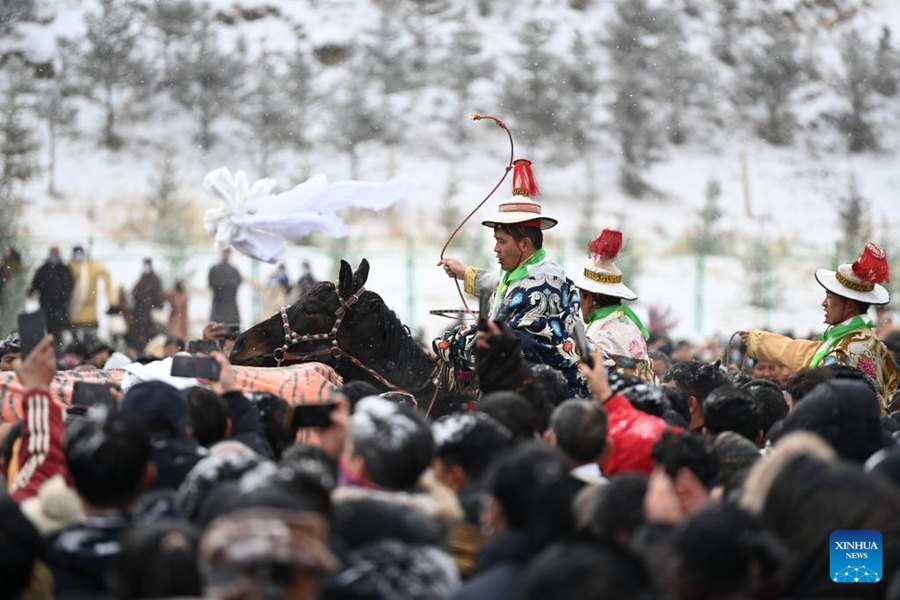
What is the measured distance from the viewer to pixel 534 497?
3914mm

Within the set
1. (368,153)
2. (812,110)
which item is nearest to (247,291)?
(368,153)

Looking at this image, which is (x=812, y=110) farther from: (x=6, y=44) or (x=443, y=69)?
(x=6, y=44)

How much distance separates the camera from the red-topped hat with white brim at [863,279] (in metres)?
8.60

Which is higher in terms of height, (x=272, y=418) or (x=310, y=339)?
(x=310, y=339)

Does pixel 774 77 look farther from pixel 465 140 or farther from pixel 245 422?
pixel 245 422

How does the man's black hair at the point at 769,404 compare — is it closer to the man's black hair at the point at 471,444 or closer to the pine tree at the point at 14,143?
the man's black hair at the point at 471,444

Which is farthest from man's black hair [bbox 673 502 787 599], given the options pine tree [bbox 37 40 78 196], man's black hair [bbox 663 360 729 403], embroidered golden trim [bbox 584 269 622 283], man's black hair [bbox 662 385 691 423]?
pine tree [bbox 37 40 78 196]

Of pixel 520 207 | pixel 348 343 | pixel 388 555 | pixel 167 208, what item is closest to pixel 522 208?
pixel 520 207

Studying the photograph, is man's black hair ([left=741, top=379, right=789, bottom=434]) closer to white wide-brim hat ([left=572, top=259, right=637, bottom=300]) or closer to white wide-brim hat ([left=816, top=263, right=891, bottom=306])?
white wide-brim hat ([left=816, top=263, right=891, bottom=306])

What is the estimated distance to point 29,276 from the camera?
87.5ft

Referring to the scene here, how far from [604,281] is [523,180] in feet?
4.01

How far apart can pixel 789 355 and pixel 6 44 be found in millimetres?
34602

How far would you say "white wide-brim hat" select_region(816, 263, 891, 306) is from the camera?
8602 millimetres

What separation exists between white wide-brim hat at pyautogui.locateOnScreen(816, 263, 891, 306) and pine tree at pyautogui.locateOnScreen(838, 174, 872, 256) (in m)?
26.3
